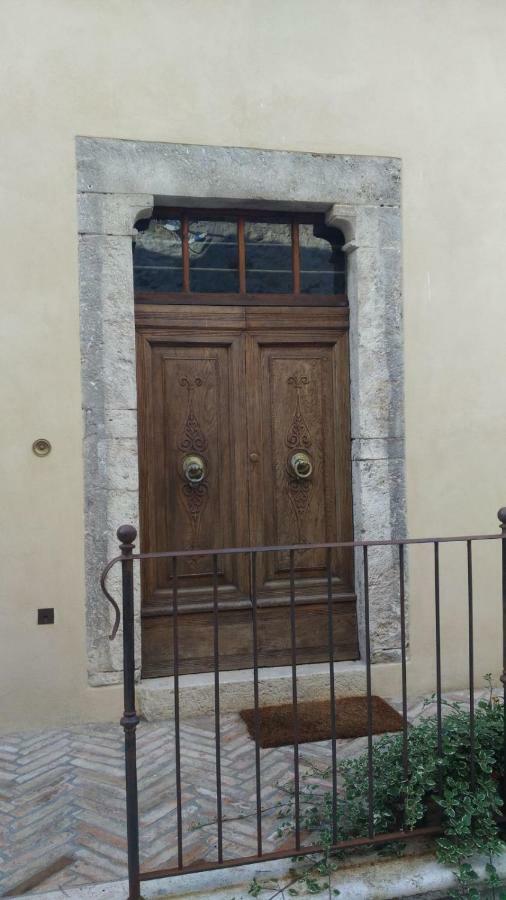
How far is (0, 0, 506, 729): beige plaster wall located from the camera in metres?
3.54

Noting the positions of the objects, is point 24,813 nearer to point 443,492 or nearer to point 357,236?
point 443,492

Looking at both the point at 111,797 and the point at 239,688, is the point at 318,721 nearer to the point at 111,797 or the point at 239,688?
the point at 239,688

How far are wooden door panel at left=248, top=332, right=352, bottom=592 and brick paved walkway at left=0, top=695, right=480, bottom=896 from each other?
0.95m

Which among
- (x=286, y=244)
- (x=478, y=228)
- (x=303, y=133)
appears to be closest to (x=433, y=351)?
(x=478, y=228)

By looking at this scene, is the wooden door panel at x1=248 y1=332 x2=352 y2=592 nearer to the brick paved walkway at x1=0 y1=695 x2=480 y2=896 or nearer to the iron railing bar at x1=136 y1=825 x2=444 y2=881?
the brick paved walkway at x1=0 y1=695 x2=480 y2=896

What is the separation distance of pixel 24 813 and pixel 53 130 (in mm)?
3078

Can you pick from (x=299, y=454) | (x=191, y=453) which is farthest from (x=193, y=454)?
(x=299, y=454)

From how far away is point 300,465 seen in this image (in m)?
3.99

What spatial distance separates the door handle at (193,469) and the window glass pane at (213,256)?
3.05 feet

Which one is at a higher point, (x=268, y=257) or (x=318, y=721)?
(x=268, y=257)

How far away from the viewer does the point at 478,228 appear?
4082 millimetres

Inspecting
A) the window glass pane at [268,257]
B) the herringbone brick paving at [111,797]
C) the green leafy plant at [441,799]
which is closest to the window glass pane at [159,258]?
the window glass pane at [268,257]

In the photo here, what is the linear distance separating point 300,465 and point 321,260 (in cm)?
119

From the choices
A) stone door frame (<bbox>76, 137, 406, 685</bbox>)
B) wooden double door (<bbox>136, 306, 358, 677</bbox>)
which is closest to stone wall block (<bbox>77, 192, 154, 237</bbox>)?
stone door frame (<bbox>76, 137, 406, 685</bbox>)
